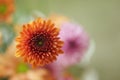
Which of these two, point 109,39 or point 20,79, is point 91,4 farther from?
point 20,79

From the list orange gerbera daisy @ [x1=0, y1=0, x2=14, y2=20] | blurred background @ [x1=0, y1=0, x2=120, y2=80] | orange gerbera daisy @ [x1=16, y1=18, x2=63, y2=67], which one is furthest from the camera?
blurred background @ [x1=0, y1=0, x2=120, y2=80]

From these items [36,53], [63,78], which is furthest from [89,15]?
[36,53]

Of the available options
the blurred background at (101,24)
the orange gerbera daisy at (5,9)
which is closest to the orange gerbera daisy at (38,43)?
the orange gerbera daisy at (5,9)

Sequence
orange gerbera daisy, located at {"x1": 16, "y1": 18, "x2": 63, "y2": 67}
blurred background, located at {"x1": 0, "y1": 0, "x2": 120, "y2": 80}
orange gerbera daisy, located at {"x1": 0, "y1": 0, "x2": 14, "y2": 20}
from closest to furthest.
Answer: orange gerbera daisy, located at {"x1": 16, "y1": 18, "x2": 63, "y2": 67} < orange gerbera daisy, located at {"x1": 0, "y1": 0, "x2": 14, "y2": 20} < blurred background, located at {"x1": 0, "y1": 0, "x2": 120, "y2": 80}

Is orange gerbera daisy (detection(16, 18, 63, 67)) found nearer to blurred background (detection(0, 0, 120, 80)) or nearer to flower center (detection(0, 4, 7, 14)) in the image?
flower center (detection(0, 4, 7, 14))

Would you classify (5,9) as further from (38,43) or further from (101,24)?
(101,24)

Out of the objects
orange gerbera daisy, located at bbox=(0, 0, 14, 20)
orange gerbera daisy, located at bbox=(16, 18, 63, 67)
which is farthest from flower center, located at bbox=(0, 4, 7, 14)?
orange gerbera daisy, located at bbox=(16, 18, 63, 67)

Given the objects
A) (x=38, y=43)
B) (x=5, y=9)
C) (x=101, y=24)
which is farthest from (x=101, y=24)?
(x=38, y=43)

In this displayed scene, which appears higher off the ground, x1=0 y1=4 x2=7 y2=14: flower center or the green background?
the green background
